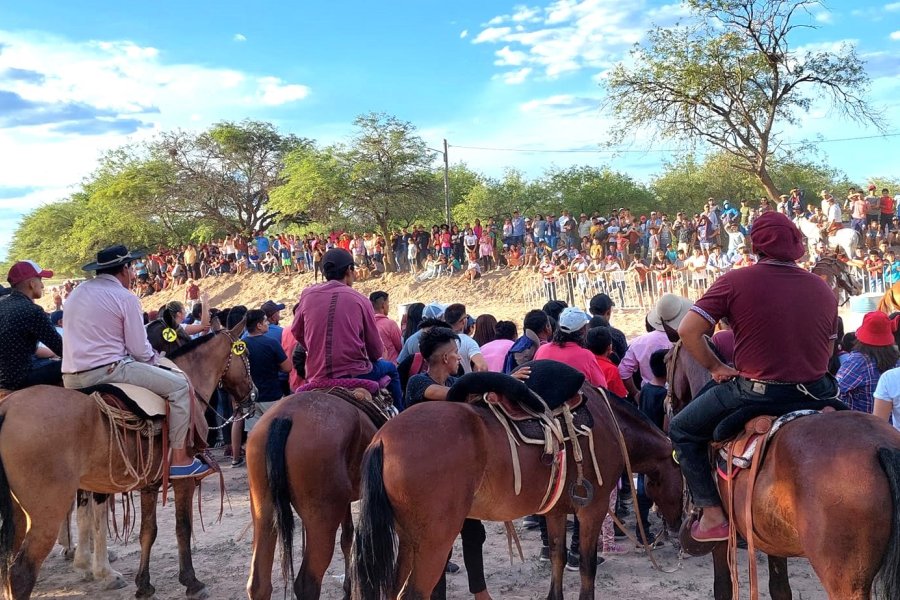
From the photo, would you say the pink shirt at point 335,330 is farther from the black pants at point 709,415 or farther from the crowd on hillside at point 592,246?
the crowd on hillside at point 592,246

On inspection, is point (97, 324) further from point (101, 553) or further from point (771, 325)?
point (771, 325)

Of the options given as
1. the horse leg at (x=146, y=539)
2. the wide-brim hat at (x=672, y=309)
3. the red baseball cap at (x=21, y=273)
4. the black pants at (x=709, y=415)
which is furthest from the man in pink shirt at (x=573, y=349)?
the red baseball cap at (x=21, y=273)

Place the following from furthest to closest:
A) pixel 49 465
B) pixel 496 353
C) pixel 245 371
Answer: pixel 496 353, pixel 245 371, pixel 49 465

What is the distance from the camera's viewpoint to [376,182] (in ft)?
105

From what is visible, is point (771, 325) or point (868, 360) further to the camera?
point (868, 360)

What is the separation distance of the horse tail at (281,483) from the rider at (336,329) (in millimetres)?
715

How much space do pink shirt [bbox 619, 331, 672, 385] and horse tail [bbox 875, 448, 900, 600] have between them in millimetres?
3672

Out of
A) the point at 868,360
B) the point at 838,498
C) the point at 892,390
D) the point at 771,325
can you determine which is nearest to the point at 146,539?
the point at 771,325

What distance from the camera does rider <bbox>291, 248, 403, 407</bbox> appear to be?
5.43 metres

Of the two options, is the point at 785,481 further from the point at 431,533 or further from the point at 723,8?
the point at 723,8

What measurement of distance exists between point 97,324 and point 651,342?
4807 millimetres

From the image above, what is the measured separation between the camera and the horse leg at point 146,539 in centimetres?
602

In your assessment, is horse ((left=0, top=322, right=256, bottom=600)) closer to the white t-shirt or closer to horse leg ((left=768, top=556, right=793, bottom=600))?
horse leg ((left=768, top=556, right=793, bottom=600))

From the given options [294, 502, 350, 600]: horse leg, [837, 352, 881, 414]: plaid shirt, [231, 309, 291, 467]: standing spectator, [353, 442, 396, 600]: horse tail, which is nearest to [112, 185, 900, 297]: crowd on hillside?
[837, 352, 881, 414]: plaid shirt
